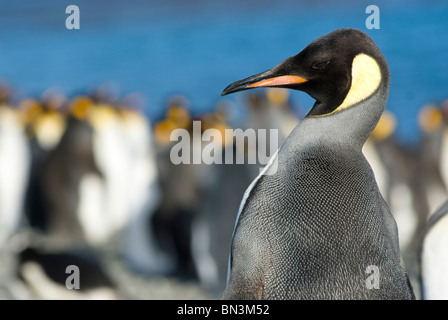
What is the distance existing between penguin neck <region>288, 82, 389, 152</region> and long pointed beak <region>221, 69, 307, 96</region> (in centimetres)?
12

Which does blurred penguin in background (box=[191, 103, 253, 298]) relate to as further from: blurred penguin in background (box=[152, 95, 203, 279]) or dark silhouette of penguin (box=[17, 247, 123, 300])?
dark silhouette of penguin (box=[17, 247, 123, 300])

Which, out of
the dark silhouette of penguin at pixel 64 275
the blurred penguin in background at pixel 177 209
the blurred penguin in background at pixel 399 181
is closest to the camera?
the dark silhouette of penguin at pixel 64 275

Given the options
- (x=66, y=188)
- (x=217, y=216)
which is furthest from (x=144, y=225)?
(x=66, y=188)

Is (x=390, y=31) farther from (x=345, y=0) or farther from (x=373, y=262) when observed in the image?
(x=373, y=262)

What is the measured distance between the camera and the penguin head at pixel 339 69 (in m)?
1.40

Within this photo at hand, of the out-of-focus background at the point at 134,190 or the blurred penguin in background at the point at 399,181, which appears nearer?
the out-of-focus background at the point at 134,190

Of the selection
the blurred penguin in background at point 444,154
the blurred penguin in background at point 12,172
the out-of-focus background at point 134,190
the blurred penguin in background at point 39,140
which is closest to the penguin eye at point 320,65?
the out-of-focus background at point 134,190

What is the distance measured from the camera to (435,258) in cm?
225

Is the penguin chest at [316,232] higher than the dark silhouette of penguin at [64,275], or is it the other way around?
the penguin chest at [316,232]

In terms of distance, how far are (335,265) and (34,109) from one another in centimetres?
497

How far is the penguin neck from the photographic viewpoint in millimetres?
1424

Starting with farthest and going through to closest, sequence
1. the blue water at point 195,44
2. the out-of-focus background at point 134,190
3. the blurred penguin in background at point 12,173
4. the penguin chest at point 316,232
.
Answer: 1. the blue water at point 195,44
2. the blurred penguin in background at point 12,173
3. the out-of-focus background at point 134,190
4. the penguin chest at point 316,232

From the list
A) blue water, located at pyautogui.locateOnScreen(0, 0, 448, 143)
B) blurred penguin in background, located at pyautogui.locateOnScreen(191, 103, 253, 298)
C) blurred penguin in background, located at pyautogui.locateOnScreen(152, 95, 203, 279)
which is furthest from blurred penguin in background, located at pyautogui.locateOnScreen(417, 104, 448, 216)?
blue water, located at pyautogui.locateOnScreen(0, 0, 448, 143)

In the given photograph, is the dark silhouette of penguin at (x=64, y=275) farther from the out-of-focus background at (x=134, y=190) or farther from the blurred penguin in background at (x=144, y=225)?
the blurred penguin in background at (x=144, y=225)
